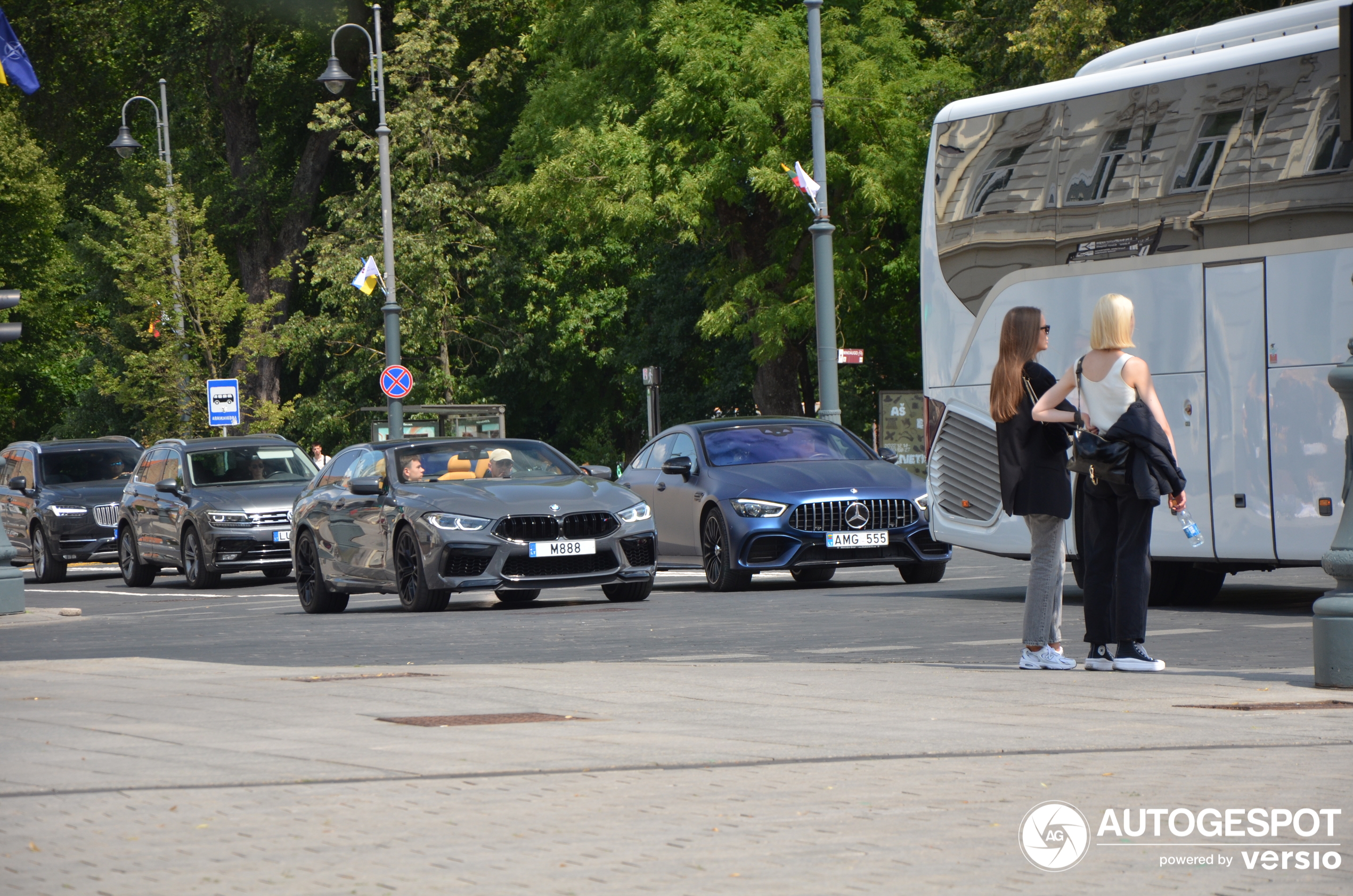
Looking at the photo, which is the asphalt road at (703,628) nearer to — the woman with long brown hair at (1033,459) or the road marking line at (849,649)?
the road marking line at (849,649)

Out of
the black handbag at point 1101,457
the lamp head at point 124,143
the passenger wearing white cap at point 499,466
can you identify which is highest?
the lamp head at point 124,143

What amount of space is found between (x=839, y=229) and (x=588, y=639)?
83.5ft

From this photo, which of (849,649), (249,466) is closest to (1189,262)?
(849,649)

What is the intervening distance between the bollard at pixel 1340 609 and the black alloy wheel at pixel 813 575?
10884mm

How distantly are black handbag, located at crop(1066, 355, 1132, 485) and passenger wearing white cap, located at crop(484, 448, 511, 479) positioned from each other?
27.8 feet

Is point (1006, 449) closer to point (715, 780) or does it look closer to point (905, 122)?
point (715, 780)

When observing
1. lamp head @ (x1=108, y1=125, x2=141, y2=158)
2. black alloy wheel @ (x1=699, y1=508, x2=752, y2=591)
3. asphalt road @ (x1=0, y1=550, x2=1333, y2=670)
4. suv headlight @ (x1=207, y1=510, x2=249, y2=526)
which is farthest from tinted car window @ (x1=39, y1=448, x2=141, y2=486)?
lamp head @ (x1=108, y1=125, x2=141, y2=158)

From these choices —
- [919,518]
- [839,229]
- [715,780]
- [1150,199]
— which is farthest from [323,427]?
[715,780]

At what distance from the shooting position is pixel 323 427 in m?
54.0

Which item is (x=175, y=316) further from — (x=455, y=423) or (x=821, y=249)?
(x=821, y=249)

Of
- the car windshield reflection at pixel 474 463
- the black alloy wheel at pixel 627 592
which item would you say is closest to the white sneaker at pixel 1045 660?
the black alloy wheel at pixel 627 592

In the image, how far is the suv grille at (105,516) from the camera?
28.3 metres

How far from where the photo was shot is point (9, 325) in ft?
57.5

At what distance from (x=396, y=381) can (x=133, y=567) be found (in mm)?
13602
